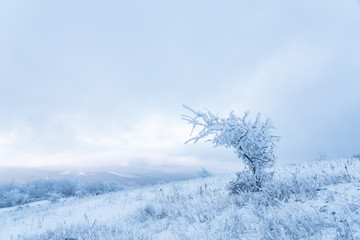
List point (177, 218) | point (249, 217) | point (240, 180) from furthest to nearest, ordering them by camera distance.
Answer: point (240, 180), point (177, 218), point (249, 217)

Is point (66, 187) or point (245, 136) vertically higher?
point (245, 136)

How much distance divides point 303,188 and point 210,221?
2043 mm

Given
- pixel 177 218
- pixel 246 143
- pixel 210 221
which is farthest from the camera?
pixel 246 143

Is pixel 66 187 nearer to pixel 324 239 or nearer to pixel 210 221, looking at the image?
pixel 210 221

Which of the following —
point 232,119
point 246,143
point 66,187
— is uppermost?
point 232,119

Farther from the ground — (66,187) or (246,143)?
(246,143)

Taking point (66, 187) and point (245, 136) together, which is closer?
point (245, 136)

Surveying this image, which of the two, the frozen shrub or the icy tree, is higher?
the icy tree

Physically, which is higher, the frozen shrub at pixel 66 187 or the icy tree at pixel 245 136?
the icy tree at pixel 245 136

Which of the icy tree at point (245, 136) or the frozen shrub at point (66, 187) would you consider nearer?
the icy tree at point (245, 136)

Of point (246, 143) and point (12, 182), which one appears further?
point (12, 182)

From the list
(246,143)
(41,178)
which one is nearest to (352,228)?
(246,143)

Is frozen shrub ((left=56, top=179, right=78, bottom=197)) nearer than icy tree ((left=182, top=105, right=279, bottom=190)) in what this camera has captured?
No

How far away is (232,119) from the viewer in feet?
19.5
